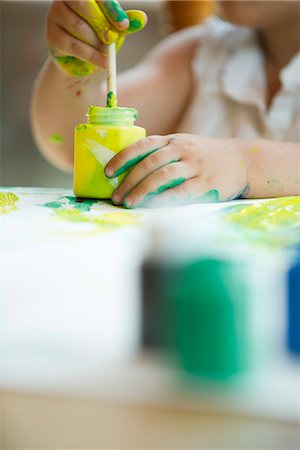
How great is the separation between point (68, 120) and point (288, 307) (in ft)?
2.26

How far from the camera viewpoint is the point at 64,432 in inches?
10.6

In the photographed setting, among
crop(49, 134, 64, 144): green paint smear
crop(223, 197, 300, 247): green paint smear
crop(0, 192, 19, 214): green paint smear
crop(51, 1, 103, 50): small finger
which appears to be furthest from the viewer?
crop(49, 134, 64, 144): green paint smear

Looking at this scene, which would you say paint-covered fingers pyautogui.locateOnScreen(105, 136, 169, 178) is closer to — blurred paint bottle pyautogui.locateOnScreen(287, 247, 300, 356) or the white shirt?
blurred paint bottle pyautogui.locateOnScreen(287, 247, 300, 356)

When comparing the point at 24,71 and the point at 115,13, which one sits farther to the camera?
the point at 24,71

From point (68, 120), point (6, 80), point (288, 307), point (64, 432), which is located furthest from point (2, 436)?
point (6, 80)

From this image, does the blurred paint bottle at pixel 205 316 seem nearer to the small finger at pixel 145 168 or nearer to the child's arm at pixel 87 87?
the small finger at pixel 145 168

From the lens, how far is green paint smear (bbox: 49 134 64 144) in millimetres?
993

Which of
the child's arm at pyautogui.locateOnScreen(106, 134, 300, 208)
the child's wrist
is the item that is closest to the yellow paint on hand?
the child's arm at pyautogui.locateOnScreen(106, 134, 300, 208)

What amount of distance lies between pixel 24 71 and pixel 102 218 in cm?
130

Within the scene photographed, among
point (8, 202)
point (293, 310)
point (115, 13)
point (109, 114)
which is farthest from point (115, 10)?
point (293, 310)

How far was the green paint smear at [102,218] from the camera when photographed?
1.50 feet

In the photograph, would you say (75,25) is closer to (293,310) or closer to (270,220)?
(270,220)

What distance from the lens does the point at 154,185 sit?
21.4 inches

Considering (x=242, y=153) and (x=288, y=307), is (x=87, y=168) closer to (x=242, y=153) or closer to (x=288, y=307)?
(x=242, y=153)
